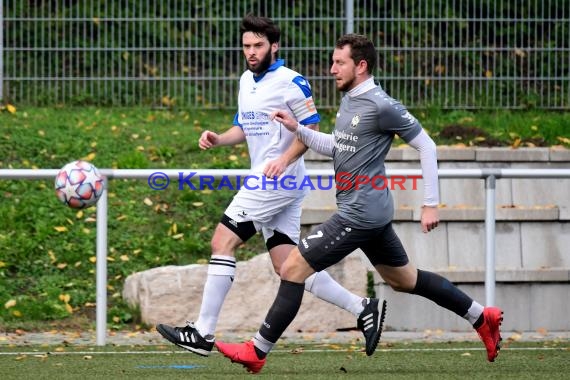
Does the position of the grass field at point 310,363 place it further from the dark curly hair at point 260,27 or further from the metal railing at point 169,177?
the dark curly hair at point 260,27

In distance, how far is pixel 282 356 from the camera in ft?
27.5

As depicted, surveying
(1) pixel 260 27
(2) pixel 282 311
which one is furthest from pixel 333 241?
(1) pixel 260 27

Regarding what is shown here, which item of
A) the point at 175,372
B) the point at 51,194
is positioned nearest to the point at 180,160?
the point at 51,194

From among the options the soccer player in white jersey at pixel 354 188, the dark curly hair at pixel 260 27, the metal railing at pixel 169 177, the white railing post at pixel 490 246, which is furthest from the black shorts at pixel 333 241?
the white railing post at pixel 490 246

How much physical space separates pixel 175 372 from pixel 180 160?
5778 mm

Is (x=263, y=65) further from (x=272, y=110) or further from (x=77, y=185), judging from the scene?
(x=77, y=185)

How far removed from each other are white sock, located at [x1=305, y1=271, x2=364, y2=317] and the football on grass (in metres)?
1.58

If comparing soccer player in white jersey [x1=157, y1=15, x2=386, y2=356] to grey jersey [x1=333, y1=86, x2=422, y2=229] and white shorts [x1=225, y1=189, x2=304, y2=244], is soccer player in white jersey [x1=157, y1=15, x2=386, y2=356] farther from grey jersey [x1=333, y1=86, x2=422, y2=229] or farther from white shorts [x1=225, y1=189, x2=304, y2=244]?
grey jersey [x1=333, y1=86, x2=422, y2=229]

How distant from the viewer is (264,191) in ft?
25.2

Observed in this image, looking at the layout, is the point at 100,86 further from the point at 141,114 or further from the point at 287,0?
the point at 287,0

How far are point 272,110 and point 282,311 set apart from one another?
1309mm

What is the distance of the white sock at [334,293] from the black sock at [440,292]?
45cm

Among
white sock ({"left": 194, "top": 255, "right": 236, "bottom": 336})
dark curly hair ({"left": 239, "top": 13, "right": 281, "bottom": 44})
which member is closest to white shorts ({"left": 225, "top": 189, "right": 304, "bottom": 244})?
white sock ({"left": 194, "top": 255, "right": 236, "bottom": 336})

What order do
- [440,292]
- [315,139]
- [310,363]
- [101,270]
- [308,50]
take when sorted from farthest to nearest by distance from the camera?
[308,50], [101,270], [310,363], [440,292], [315,139]
